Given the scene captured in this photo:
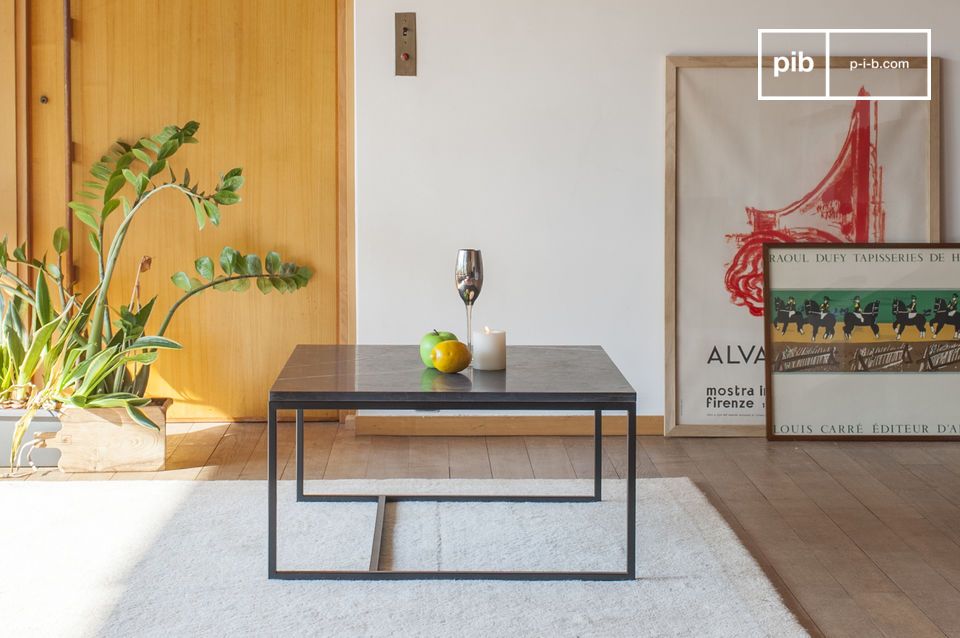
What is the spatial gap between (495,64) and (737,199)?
116cm

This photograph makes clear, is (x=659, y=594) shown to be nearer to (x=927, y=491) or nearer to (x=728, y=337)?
(x=927, y=491)

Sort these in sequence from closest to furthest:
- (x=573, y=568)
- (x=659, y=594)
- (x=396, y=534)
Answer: (x=659, y=594)
(x=573, y=568)
(x=396, y=534)

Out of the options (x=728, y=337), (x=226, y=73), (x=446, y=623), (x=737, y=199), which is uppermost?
(x=226, y=73)

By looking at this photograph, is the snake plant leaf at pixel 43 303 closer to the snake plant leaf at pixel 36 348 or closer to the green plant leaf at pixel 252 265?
the snake plant leaf at pixel 36 348

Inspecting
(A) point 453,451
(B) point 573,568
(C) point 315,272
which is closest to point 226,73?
(C) point 315,272

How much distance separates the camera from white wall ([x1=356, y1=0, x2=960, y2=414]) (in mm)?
4406

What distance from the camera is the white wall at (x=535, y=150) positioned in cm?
441

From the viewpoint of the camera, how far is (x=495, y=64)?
4.41m

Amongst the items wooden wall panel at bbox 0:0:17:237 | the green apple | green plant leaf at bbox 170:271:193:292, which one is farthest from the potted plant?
the green apple

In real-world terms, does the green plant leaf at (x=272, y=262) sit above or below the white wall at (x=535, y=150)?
below

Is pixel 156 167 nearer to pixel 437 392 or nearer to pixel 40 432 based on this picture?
pixel 40 432

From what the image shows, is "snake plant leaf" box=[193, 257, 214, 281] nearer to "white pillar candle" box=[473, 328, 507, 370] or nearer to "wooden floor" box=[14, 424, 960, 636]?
"wooden floor" box=[14, 424, 960, 636]

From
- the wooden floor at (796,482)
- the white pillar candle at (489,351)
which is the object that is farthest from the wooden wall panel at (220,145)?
the white pillar candle at (489,351)

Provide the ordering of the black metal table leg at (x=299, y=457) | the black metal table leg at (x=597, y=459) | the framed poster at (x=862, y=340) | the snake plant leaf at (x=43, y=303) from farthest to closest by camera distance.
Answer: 1. the framed poster at (x=862, y=340)
2. the snake plant leaf at (x=43, y=303)
3. the black metal table leg at (x=299, y=457)
4. the black metal table leg at (x=597, y=459)
